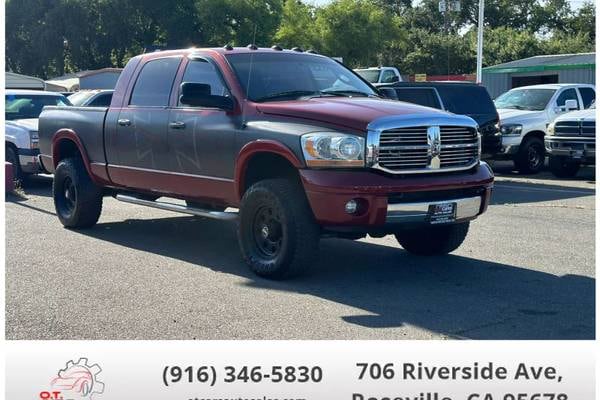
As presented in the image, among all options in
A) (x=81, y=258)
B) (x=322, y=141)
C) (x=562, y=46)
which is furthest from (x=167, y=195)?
(x=562, y=46)

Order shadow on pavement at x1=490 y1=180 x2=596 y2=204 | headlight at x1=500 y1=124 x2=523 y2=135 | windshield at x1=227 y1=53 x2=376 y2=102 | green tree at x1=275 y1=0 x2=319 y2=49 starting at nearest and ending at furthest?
1. windshield at x1=227 y1=53 x2=376 y2=102
2. shadow on pavement at x1=490 y1=180 x2=596 y2=204
3. headlight at x1=500 y1=124 x2=523 y2=135
4. green tree at x1=275 y1=0 x2=319 y2=49

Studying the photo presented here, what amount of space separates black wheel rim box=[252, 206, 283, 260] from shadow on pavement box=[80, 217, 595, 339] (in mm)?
253

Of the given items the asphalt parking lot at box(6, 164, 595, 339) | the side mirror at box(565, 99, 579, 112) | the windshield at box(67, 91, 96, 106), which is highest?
the windshield at box(67, 91, 96, 106)

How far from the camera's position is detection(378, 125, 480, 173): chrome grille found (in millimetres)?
6852

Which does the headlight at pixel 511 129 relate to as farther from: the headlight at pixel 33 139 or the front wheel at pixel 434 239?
the front wheel at pixel 434 239

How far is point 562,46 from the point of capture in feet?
179

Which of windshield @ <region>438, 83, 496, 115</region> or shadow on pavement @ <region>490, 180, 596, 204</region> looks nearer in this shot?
shadow on pavement @ <region>490, 180, 596, 204</region>

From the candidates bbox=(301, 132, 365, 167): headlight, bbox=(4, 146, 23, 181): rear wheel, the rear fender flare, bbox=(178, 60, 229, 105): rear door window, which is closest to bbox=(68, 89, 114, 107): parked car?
bbox=(4, 146, 23, 181): rear wheel

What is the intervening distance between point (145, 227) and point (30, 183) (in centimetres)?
572

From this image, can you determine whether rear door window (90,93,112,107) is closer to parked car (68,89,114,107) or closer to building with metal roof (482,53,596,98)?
parked car (68,89,114,107)

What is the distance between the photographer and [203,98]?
25.0 ft

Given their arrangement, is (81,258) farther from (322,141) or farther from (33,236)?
(322,141)

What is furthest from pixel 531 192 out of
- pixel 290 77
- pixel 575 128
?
pixel 290 77

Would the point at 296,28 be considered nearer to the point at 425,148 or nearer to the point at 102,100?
the point at 102,100
